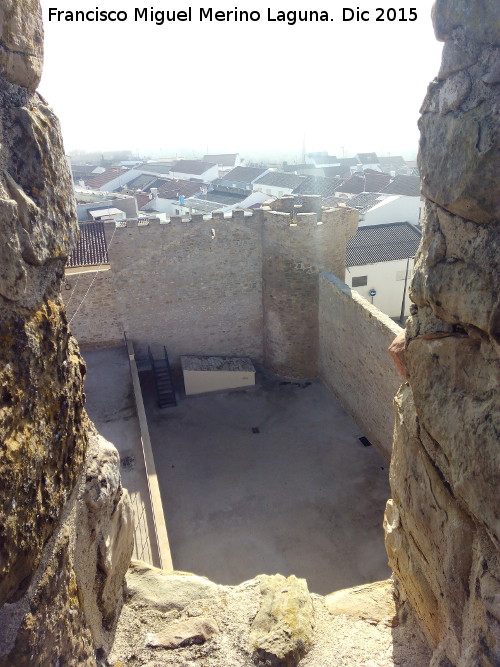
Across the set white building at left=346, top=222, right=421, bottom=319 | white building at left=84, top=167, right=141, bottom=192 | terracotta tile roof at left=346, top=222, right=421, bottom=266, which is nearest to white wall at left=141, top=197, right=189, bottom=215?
white building at left=84, top=167, right=141, bottom=192

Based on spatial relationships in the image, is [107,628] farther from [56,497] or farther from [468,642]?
[468,642]

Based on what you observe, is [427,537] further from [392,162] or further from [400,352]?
[392,162]

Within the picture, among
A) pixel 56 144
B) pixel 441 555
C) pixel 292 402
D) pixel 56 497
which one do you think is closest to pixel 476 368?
pixel 441 555

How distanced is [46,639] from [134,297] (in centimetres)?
1091

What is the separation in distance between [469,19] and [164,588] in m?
3.85

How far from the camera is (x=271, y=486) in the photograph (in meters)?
9.96

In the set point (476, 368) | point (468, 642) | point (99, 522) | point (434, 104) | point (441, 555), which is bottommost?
point (468, 642)

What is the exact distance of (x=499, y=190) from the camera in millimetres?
2145

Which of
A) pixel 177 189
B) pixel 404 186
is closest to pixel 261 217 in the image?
pixel 404 186

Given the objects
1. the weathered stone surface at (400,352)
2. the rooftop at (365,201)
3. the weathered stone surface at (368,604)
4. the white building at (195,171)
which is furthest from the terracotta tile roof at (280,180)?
the weathered stone surface at (400,352)

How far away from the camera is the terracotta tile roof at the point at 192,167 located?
46334mm

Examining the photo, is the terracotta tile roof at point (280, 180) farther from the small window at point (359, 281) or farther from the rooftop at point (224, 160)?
the rooftop at point (224, 160)

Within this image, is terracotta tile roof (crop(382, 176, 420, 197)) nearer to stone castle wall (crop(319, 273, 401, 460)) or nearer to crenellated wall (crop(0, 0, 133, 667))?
stone castle wall (crop(319, 273, 401, 460))

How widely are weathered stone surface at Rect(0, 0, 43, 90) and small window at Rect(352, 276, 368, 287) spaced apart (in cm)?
1529
